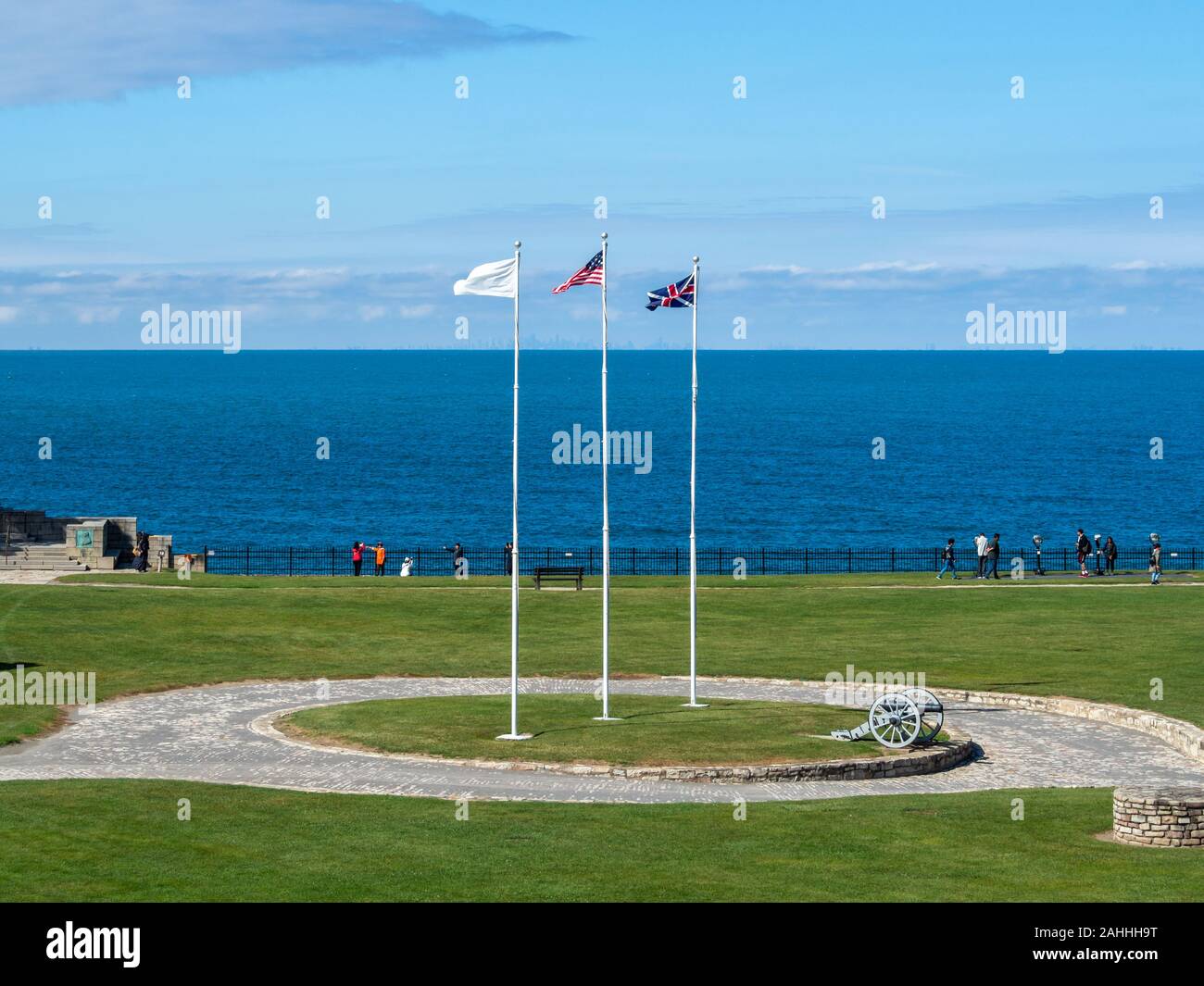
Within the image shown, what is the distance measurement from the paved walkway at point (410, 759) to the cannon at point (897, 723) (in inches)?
41.0

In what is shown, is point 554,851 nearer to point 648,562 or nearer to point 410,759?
point 410,759

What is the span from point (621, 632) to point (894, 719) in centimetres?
Result: 1518

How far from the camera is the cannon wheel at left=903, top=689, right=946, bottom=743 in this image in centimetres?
3045

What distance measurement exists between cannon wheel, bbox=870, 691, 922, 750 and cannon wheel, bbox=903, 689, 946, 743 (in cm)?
18

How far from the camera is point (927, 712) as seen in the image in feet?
102

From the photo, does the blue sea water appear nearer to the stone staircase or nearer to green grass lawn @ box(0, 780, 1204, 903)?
the stone staircase

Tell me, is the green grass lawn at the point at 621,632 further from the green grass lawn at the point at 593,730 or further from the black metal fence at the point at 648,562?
the black metal fence at the point at 648,562

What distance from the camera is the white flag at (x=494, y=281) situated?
2927 cm

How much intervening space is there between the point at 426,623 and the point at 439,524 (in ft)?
194

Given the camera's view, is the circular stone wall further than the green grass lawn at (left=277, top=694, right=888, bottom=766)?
No

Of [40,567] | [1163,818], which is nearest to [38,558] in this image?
[40,567]

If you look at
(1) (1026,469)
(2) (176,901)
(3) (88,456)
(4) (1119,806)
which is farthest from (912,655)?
Answer: (3) (88,456)

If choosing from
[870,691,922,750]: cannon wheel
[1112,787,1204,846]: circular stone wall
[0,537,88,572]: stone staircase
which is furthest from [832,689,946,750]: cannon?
[0,537,88,572]: stone staircase

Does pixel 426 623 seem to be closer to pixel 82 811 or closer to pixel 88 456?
pixel 82 811
